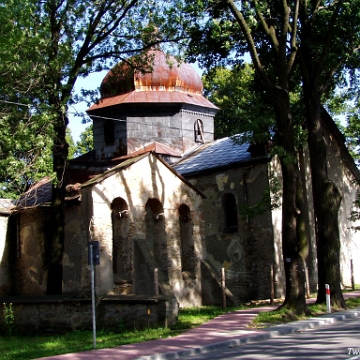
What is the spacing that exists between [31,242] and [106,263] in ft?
24.9

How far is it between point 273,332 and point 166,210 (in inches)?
360

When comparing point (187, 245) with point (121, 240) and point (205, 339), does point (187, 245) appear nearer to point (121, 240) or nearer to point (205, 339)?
point (121, 240)

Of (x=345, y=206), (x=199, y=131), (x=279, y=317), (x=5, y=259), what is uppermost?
(x=199, y=131)

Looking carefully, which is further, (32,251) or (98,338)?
(32,251)

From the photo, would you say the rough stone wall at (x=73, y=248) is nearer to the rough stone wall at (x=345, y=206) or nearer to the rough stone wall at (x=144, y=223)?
the rough stone wall at (x=144, y=223)

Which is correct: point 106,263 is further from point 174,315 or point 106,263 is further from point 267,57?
point 267,57

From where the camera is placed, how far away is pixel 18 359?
1250 cm

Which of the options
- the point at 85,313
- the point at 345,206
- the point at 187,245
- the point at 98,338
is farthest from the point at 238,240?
the point at 98,338

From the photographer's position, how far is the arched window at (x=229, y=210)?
83.9 feet

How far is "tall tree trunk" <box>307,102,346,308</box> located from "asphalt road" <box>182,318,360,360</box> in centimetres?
402

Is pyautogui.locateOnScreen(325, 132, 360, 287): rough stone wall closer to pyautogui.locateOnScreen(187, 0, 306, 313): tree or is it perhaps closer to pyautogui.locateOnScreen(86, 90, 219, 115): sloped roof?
pyautogui.locateOnScreen(86, 90, 219, 115): sloped roof

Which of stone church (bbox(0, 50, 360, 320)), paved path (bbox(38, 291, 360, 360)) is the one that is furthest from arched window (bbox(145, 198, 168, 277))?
paved path (bbox(38, 291, 360, 360))

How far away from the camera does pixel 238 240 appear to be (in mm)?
24703

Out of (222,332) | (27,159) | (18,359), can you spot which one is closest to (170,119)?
(27,159)
